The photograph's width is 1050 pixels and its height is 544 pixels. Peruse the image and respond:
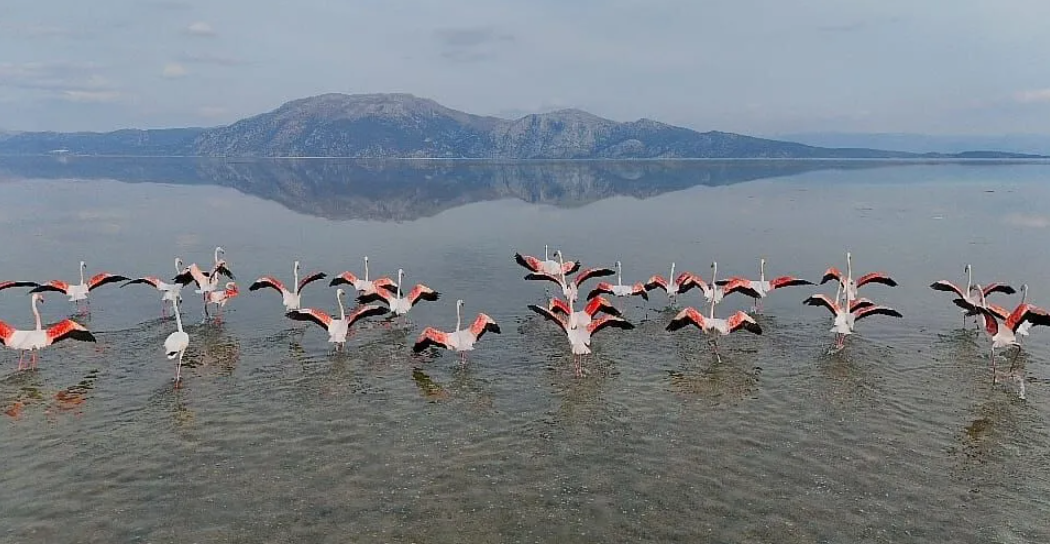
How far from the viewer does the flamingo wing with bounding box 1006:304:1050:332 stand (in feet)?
53.4

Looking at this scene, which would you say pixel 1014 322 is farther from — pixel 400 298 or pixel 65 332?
pixel 65 332

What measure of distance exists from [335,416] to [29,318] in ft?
42.4

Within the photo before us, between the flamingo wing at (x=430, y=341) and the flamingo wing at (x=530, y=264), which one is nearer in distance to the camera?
the flamingo wing at (x=430, y=341)

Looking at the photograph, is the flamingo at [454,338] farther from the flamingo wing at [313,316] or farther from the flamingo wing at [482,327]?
the flamingo wing at [313,316]

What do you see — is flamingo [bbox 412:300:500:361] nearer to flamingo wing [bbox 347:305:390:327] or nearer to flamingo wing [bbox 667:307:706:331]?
flamingo wing [bbox 347:305:390:327]

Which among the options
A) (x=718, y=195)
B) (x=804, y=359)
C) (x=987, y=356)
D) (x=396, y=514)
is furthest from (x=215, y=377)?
(x=718, y=195)

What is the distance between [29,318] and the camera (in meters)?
21.0

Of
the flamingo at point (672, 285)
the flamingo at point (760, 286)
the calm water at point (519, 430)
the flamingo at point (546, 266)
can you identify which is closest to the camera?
the calm water at point (519, 430)

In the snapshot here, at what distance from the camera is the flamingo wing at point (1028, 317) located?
16.3 metres

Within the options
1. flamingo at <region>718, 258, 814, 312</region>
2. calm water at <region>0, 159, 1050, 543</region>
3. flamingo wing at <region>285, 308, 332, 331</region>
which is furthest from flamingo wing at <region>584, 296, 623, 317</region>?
flamingo wing at <region>285, 308, 332, 331</region>

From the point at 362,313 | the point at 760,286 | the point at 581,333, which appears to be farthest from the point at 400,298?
the point at 760,286

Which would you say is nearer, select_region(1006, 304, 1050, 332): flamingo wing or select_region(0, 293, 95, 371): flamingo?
select_region(0, 293, 95, 371): flamingo

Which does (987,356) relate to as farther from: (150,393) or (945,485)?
(150,393)

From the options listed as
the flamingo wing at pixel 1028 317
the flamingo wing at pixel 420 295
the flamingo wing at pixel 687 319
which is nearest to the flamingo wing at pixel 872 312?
the flamingo wing at pixel 1028 317
